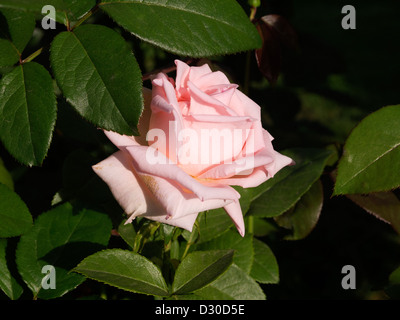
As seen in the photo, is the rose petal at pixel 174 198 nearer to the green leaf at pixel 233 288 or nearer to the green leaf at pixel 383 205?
the green leaf at pixel 233 288

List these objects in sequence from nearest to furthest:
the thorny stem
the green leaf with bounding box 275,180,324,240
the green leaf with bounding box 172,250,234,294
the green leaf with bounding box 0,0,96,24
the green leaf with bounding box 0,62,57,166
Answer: the green leaf with bounding box 0,0,96,24
the green leaf with bounding box 0,62,57,166
the green leaf with bounding box 172,250,234,294
the thorny stem
the green leaf with bounding box 275,180,324,240

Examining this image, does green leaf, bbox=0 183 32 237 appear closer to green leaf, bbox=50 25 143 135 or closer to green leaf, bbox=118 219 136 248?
green leaf, bbox=118 219 136 248

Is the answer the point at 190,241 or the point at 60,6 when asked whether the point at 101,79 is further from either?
the point at 190,241

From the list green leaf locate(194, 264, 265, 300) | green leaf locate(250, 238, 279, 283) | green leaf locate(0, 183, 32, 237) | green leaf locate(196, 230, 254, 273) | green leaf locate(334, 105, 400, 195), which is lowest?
green leaf locate(250, 238, 279, 283)

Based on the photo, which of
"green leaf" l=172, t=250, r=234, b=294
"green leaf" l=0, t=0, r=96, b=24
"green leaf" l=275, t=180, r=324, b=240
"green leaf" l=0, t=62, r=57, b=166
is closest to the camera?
"green leaf" l=0, t=0, r=96, b=24

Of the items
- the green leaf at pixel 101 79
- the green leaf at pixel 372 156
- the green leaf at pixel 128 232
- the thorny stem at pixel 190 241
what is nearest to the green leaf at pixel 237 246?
the thorny stem at pixel 190 241

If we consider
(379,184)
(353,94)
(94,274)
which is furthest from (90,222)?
(353,94)

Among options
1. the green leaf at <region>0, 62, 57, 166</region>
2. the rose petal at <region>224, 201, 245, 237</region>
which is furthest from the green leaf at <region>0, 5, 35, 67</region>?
the rose petal at <region>224, 201, 245, 237</region>

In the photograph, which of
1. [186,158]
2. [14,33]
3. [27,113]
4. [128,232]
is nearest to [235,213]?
[186,158]
